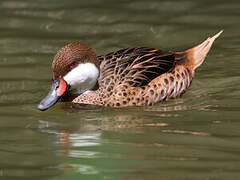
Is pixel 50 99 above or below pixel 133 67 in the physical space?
below

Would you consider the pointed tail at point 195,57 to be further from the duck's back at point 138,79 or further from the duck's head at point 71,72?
the duck's head at point 71,72

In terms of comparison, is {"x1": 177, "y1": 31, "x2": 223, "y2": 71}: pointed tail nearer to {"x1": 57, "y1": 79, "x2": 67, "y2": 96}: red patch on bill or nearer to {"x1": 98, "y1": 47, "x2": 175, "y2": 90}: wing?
{"x1": 98, "y1": 47, "x2": 175, "y2": 90}: wing

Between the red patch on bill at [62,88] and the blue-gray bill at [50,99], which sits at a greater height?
the red patch on bill at [62,88]

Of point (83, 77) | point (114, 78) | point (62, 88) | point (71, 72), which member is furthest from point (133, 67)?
point (62, 88)

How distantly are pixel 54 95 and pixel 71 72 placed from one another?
35cm

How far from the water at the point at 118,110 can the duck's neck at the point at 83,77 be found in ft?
0.99

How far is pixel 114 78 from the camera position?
A: 10.9 m

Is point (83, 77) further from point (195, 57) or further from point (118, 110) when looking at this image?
point (195, 57)

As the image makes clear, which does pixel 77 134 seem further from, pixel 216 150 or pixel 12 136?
pixel 216 150

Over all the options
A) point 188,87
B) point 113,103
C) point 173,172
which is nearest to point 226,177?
point 173,172

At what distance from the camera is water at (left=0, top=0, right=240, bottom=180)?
321 inches

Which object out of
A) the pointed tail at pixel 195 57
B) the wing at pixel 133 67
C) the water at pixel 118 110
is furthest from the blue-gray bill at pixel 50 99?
the pointed tail at pixel 195 57

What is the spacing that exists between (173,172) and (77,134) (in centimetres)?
167

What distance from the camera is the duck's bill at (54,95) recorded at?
1019cm
